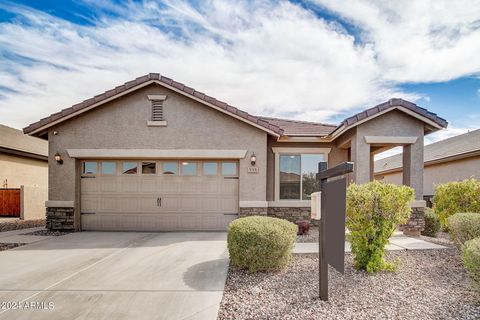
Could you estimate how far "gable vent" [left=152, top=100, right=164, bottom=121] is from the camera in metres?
10.0

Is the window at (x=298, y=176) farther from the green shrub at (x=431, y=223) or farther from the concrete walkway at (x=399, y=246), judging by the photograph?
the green shrub at (x=431, y=223)

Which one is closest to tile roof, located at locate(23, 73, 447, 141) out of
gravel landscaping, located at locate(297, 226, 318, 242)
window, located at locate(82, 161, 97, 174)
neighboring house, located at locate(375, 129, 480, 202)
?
window, located at locate(82, 161, 97, 174)

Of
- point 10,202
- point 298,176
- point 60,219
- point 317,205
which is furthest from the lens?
point 10,202

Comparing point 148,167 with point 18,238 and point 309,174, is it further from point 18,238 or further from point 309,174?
point 309,174

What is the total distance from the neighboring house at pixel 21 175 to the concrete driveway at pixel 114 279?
8022mm

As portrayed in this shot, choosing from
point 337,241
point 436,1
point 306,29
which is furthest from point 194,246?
point 436,1

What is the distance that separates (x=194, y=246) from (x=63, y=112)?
6.53 metres

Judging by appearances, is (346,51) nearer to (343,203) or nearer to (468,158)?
(343,203)

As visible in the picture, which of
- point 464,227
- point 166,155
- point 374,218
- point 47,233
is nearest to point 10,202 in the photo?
point 47,233

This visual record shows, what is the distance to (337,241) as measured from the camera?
3.87 meters

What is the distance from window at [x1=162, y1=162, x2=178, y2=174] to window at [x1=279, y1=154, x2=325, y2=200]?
13.1 feet

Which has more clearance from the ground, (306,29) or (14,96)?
(306,29)

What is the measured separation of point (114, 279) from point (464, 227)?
765cm

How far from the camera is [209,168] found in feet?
33.6
